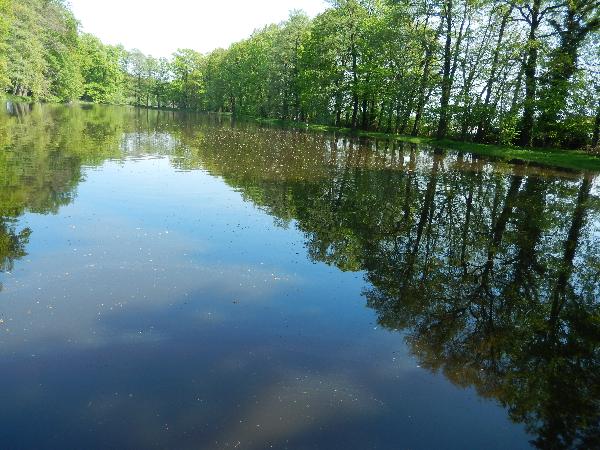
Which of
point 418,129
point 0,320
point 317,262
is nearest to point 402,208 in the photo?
point 317,262

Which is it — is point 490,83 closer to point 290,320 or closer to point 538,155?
point 538,155

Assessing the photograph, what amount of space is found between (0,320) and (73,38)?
104520mm

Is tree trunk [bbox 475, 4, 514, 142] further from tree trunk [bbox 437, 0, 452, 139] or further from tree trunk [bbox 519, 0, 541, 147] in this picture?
tree trunk [bbox 437, 0, 452, 139]

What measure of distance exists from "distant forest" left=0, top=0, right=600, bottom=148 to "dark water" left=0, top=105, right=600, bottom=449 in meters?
23.7

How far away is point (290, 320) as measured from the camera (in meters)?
7.97

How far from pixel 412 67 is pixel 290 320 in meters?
50.0

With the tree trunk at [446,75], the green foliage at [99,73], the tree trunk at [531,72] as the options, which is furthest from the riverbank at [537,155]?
the green foliage at [99,73]

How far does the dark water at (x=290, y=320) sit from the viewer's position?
5.44 m

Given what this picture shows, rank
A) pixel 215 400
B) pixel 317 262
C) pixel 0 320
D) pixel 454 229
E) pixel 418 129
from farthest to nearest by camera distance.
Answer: pixel 418 129
pixel 454 229
pixel 317 262
pixel 0 320
pixel 215 400

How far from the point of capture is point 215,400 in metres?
5.70

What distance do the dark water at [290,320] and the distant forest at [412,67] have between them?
77.6 feet

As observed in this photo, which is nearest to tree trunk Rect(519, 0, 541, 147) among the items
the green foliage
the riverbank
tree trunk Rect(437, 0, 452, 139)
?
the riverbank

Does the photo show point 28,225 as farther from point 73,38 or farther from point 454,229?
point 73,38

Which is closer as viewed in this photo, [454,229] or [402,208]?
[454,229]
